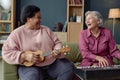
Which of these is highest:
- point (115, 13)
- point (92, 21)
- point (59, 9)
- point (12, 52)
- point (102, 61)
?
point (59, 9)

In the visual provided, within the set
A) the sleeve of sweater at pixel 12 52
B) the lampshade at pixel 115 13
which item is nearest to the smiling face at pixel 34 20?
the sleeve of sweater at pixel 12 52

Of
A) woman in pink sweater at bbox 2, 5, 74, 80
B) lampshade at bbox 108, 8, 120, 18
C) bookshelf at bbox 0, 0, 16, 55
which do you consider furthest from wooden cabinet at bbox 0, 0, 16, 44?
woman in pink sweater at bbox 2, 5, 74, 80

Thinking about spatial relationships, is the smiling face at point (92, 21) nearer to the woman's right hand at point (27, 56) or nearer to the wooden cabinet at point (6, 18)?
the woman's right hand at point (27, 56)

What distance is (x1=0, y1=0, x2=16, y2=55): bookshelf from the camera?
567 centimetres

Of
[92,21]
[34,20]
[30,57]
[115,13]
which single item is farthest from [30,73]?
[115,13]

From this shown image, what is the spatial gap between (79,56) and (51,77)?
692 mm

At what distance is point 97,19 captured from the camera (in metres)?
2.69

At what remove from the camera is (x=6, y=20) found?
18.7 feet

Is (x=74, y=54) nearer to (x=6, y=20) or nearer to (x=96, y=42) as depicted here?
(x=96, y=42)

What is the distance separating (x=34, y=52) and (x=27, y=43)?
0.13 m

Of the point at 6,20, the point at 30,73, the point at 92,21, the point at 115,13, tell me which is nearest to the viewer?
the point at 30,73

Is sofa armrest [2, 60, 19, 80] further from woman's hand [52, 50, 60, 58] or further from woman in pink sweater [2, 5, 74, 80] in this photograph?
woman's hand [52, 50, 60, 58]

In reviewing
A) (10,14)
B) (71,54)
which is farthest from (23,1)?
(71,54)

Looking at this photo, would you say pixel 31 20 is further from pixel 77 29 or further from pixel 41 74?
pixel 77 29
